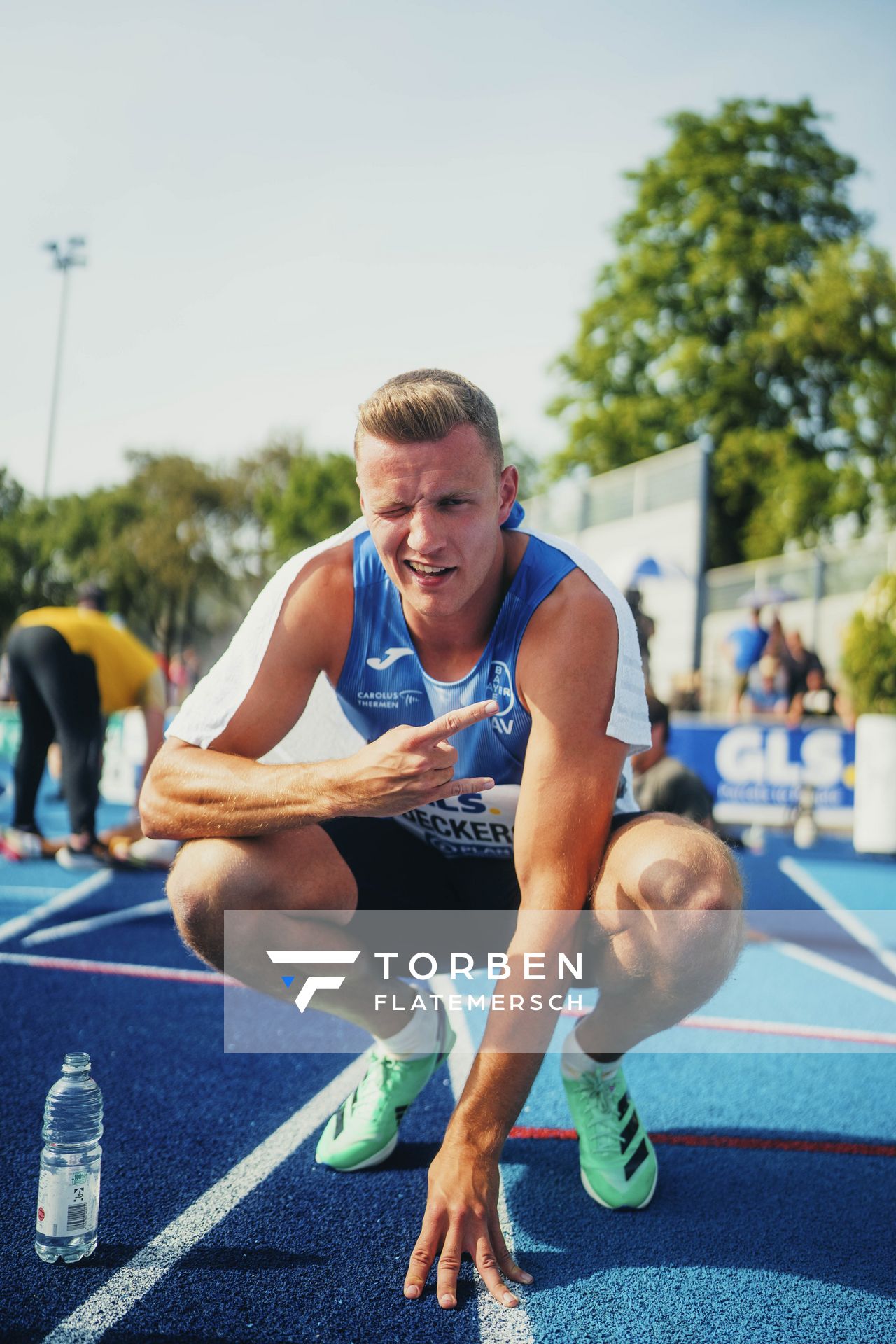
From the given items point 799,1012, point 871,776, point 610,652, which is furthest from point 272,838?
point 871,776

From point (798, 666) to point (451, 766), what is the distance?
10230 mm

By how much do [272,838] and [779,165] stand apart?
27.6m

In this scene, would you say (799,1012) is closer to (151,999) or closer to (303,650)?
(151,999)

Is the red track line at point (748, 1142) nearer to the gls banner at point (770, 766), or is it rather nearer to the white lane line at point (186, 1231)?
the white lane line at point (186, 1231)

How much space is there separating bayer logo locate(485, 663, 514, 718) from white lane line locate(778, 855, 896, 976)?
350cm

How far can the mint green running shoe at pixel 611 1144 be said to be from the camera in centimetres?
242

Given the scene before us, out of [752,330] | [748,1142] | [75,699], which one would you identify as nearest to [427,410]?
[748,1142]

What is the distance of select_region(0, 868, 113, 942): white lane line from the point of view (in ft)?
15.8

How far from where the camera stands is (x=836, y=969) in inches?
201

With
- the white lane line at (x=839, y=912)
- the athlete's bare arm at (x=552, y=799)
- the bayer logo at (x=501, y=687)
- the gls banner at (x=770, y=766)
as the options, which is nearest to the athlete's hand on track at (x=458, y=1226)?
the athlete's bare arm at (x=552, y=799)

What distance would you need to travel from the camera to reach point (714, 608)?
808 inches

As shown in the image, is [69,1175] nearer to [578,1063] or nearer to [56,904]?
[578,1063]

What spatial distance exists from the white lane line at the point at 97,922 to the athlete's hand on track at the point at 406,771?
2.98 m

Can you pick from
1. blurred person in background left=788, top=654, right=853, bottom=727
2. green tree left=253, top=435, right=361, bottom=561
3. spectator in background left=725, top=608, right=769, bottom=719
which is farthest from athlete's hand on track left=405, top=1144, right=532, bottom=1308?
green tree left=253, top=435, right=361, bottom=561
